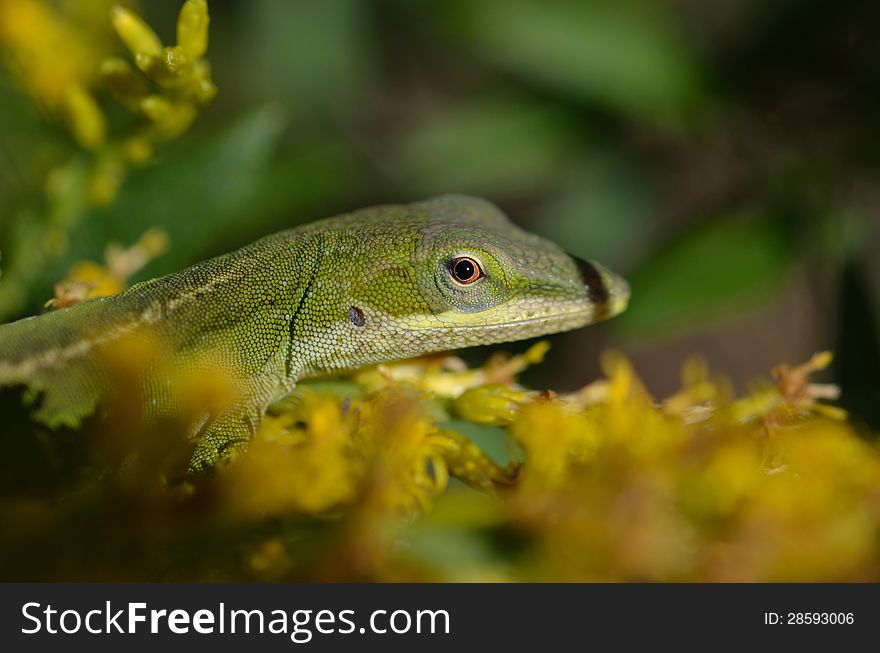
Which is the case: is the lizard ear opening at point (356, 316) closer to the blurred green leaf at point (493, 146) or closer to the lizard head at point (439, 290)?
the lizard head at point (439, 290)

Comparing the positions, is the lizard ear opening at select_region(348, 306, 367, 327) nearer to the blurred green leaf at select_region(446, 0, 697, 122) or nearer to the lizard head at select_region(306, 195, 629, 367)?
the lizard head at select_region(306, 195, 629, 367)

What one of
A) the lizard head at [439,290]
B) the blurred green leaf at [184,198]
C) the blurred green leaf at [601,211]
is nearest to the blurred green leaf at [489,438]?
the lizard head at [439,290]

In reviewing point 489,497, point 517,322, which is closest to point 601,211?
point 517,322

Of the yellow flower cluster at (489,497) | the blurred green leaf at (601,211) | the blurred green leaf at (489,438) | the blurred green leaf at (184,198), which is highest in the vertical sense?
the blurred green leaf at (601,211)

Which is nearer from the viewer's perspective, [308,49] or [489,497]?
[489,497]

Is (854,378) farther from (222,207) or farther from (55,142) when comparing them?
(55,142)

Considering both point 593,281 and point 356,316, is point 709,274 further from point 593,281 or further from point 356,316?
point 356,316

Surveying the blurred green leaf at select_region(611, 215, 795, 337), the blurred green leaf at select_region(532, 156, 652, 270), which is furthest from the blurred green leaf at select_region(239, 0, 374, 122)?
the blurred green leaf at select_region(611, 215, 795, 337)
